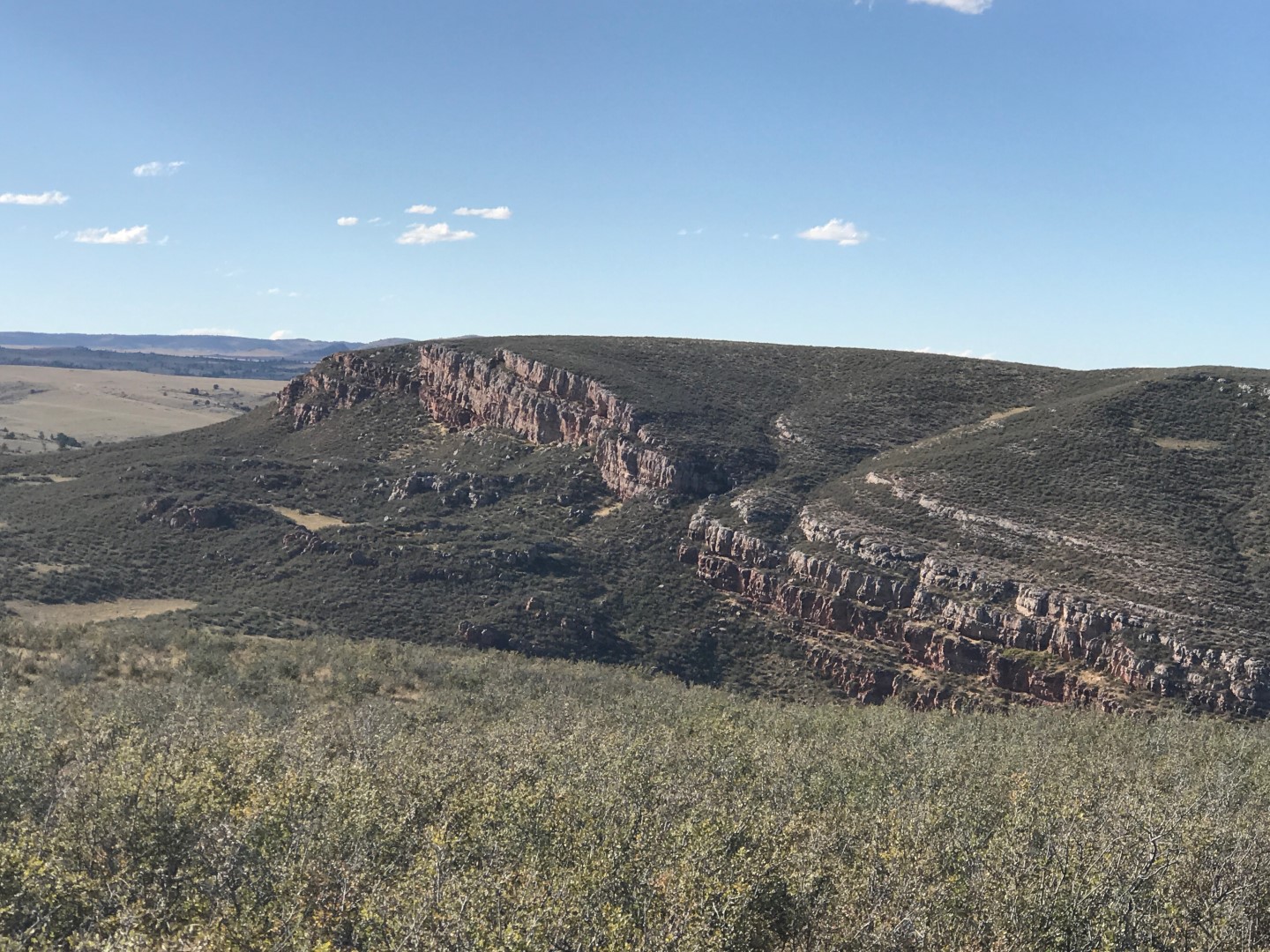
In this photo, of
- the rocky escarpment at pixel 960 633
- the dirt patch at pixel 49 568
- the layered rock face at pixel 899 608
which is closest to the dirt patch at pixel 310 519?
the layered rock face at pixel 899 608

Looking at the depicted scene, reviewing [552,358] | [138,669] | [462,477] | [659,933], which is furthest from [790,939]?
[552,358]

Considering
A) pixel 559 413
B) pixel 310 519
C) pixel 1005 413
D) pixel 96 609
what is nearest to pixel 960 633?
pixel 1005 413

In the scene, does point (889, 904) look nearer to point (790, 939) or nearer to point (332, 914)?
point (790, 939)

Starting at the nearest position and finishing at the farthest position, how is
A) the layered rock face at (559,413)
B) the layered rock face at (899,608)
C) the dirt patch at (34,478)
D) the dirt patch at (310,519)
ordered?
the layered rock face at (899,608), the layered rock face at (559,413), the dirt patch at (310,519), the dirt patch at (34,478)

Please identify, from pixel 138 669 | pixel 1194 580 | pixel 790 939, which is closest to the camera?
pixel 790 939

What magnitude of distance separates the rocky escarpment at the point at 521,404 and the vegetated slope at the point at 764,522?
1.31 feet

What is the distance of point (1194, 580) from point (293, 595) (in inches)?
2740

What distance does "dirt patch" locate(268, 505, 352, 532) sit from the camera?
310 ft

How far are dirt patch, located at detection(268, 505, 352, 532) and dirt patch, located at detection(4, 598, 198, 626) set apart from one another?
1702cm

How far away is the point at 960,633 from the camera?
66.9m

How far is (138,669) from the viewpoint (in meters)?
55.7

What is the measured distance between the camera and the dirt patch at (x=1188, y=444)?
277ft

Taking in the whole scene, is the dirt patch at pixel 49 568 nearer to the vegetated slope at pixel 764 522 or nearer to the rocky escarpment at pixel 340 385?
the vegetated slope at pixel 764 522

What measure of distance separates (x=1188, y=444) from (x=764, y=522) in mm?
40010
